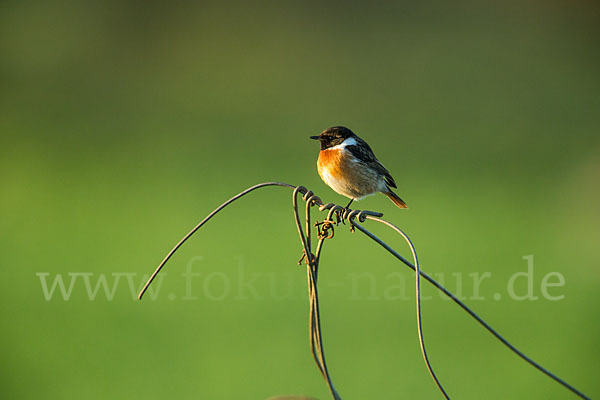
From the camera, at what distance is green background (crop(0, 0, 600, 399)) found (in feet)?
17.4

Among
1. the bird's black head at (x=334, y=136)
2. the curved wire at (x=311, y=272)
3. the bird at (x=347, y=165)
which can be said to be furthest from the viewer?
the bird's black head at (x=334, y=136)

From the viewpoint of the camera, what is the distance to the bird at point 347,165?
3.61 meters

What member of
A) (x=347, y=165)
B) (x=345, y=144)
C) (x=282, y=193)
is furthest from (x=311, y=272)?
(x=282, y=193)

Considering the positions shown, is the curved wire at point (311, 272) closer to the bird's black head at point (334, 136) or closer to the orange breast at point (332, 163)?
the orange breast at point (332, 163)

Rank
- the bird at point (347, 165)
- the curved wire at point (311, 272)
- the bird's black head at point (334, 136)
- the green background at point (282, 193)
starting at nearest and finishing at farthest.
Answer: the curved wire at point (311, 272) < the bird at point (347, 165) < the bird's black head at point (334, 136) < the green background at point (282, 193)

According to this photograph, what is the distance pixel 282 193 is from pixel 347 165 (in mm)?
4669

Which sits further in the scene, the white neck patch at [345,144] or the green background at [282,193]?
the green background at [282,193]

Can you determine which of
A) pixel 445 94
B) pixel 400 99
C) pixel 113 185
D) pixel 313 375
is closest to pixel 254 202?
pixel 113 185

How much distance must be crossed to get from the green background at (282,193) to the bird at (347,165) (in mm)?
1847

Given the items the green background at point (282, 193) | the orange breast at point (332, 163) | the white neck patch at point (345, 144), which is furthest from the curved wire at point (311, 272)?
the green background at point (282, 193)

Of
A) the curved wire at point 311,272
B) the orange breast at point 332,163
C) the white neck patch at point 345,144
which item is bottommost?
the curved wire at point 311,272

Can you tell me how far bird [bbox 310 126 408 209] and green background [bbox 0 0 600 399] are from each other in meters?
1.85

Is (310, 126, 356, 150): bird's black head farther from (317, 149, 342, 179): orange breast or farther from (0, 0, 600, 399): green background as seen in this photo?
(0, 0, 600, 399): green background

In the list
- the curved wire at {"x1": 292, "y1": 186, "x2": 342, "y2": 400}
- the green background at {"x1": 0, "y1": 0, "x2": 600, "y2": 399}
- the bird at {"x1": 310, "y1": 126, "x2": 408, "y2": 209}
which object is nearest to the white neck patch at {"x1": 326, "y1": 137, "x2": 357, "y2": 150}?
the bird at {"x1": 310, "y1": 126, "x2": 408, "y2": 209}
